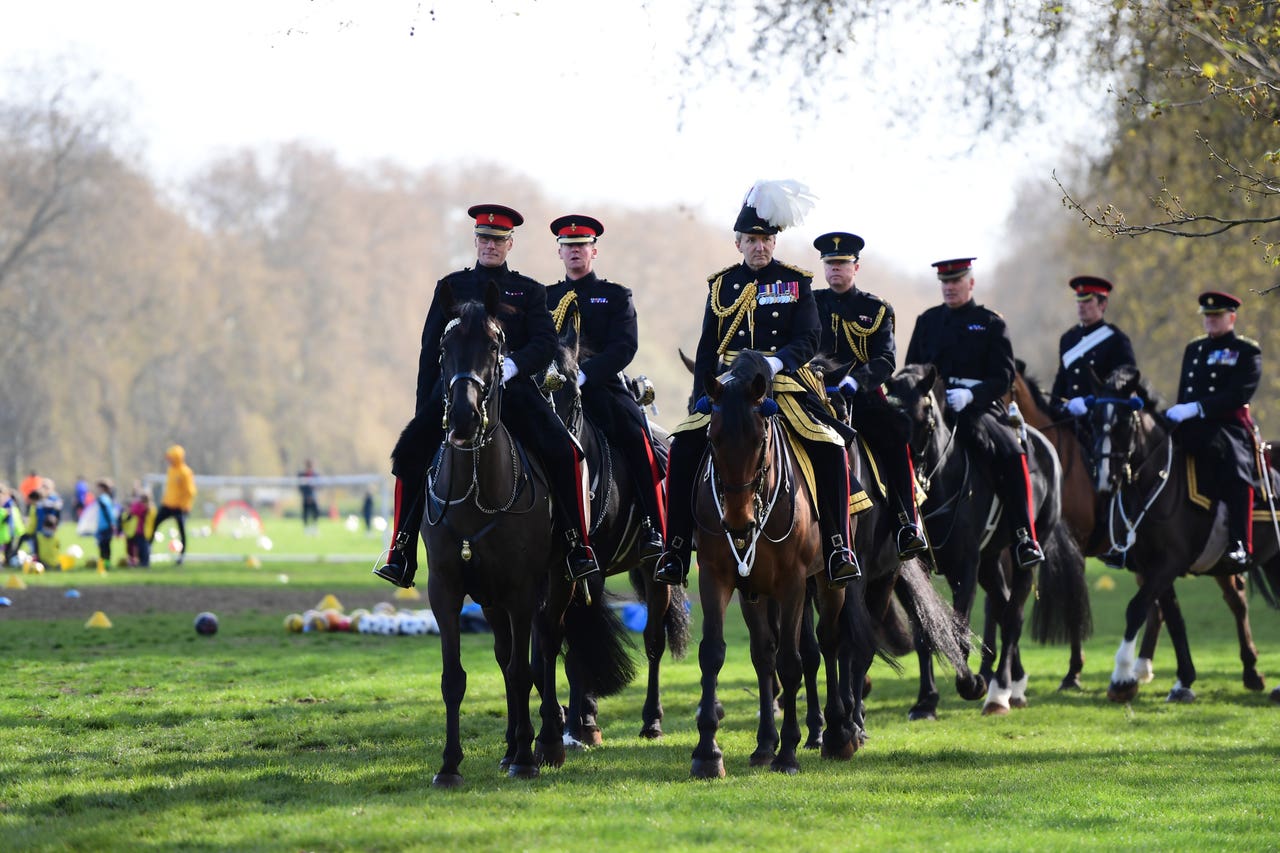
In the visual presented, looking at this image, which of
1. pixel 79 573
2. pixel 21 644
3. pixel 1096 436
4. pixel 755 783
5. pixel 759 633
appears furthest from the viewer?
pixel 79 573

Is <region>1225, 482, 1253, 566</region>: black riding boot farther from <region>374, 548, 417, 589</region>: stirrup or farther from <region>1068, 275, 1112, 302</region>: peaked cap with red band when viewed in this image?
<region>374, 548, 417, 589</region>: stirrup

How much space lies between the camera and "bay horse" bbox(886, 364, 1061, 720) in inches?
463

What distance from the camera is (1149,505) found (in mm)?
14031

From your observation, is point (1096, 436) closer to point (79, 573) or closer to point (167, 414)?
point (79, 573)

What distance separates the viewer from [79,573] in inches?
1083

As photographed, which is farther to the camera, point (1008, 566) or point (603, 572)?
point (1008, 566)

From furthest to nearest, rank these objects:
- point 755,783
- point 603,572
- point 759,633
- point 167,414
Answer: point 167,414, point 603,572, point 759,633, point 755,783

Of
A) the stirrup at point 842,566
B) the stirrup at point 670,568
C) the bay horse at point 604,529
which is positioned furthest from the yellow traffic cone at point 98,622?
the stirrup at point 842,566

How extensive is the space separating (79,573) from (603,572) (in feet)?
63.3

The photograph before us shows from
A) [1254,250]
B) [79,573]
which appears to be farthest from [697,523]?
[1254,250]

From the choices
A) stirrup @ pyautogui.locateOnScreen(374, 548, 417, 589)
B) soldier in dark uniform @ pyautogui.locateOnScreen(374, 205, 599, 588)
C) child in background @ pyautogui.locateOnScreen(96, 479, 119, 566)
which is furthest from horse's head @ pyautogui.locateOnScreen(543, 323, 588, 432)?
child in background @ pyautogui.locateOnScreen(96, 479, 119, 566)

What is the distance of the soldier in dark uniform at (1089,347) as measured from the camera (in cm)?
1464

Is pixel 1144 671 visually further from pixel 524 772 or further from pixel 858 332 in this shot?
pixel 524 772

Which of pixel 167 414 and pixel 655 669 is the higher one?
pixel 167 414
